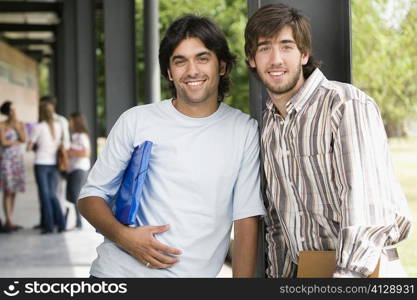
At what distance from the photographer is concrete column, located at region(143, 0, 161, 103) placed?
7.88 m

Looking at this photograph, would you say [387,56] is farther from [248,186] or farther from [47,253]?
[47,253]

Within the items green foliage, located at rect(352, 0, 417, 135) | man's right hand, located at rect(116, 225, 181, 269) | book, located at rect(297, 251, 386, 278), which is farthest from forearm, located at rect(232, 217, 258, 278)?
green foliage, located at rect(352, 0, 417, 135)

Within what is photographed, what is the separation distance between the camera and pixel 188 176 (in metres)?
2.78

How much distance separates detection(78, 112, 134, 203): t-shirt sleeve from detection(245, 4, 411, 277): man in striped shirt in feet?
1.85

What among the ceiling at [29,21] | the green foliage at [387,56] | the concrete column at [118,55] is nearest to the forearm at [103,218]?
the green foliage at [387,56]

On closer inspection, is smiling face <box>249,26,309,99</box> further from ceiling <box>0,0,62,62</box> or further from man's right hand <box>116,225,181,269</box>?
ceiling <box>0,0,62,62</box>

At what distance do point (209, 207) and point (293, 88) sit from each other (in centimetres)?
56

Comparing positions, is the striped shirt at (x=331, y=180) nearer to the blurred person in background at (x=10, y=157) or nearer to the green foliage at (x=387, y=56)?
the green foliage at (x=387, y=56)

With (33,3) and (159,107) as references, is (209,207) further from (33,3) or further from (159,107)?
(33,3)

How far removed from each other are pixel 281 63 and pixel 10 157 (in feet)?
29.4

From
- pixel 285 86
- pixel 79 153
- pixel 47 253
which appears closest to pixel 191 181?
pixel 285 86

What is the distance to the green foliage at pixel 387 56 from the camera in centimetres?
332

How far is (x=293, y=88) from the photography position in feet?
8.54

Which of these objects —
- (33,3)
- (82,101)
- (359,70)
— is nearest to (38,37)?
(33,3)
